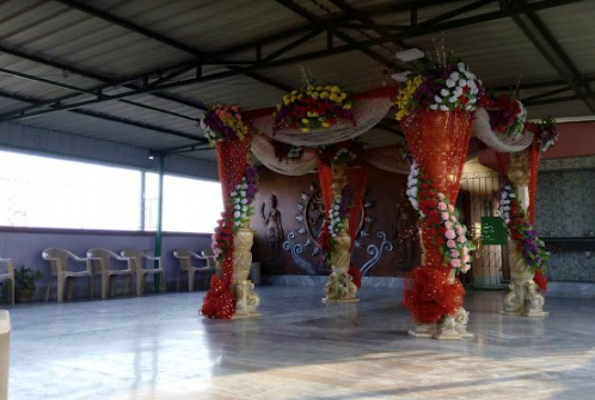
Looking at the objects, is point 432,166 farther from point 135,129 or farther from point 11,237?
point 11,237

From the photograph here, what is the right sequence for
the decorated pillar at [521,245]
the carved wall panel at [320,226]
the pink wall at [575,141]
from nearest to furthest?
the decorated pillar at [521,245] < the pink wall at [575,141] < the carved wall panel at [320,226]

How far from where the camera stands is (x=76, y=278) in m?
10.7

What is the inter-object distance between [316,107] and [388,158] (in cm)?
313

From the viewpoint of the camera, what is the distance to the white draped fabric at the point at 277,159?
7836 mm

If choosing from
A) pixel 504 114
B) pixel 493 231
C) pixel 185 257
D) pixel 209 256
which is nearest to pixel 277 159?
pixel 504 114

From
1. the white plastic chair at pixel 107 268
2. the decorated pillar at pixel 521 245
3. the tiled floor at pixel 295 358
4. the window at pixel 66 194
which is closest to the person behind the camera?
the tiled floor at pixel 295 358

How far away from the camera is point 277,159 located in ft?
27.0

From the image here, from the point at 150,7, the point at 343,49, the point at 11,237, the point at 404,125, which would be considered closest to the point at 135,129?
the point at 11,237

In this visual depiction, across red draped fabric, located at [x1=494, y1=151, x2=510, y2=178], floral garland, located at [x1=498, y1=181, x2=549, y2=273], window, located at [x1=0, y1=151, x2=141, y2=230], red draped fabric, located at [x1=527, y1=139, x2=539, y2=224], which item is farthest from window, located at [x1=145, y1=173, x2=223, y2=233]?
red draped fabric, located at [x1=527, y1=139, x2=539, y2=224]

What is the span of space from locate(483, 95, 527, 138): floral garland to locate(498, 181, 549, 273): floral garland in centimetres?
129

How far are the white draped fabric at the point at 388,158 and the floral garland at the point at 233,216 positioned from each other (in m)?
2.95

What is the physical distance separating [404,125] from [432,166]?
1.97 feet

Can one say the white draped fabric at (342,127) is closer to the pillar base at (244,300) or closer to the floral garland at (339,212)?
the pillar base at (244,300)

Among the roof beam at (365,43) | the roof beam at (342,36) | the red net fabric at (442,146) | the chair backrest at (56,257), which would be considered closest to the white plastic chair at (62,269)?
the chair backrest at (56,257)
